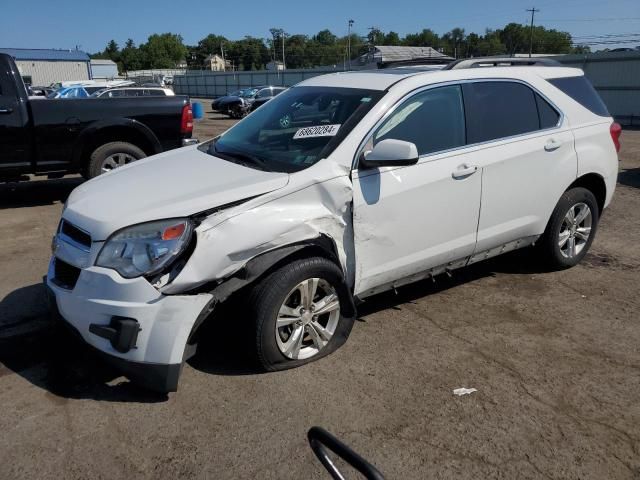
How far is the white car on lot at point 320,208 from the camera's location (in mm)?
3018

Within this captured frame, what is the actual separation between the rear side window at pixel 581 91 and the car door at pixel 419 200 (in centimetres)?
131

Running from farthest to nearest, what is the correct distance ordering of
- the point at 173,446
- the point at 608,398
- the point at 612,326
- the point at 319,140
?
the point at 612,326, the point at 319,140, the point at 608,398, the point at 173,446

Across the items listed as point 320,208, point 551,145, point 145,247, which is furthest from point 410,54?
point 145,247

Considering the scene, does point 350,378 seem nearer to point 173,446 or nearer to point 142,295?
point 173,446

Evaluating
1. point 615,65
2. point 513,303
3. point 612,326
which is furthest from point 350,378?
point 615,65

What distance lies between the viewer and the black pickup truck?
7.41m

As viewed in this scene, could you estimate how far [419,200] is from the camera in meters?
3.84

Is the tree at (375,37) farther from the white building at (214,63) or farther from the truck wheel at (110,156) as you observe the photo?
the truck wheel at (110,156)

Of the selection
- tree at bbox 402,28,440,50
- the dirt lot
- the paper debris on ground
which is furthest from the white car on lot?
tree at bbox 402,28,440,50

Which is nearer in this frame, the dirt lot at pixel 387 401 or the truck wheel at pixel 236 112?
the dirt lot at pixel 387 401

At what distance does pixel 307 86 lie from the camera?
4586 mm

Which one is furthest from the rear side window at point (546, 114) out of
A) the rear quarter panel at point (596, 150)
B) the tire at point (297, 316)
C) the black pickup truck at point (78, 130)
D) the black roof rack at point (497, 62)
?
the black pickup truck at point (78, 130)

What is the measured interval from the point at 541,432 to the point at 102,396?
7.92 ft

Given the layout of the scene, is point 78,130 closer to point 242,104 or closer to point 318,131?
point 318,131
